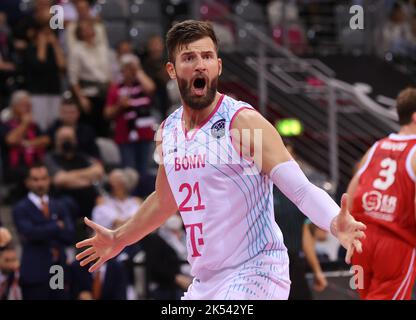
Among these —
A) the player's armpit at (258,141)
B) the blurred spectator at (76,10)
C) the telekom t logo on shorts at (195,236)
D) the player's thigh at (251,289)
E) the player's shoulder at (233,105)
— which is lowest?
the player's thigh at (251,289)

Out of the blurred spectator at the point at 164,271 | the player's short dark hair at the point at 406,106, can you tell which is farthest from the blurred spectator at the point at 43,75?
the player's short dark hair at the point at 406,106

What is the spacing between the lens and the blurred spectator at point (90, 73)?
38.2 feet

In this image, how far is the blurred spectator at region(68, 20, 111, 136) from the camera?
1166 centimetres

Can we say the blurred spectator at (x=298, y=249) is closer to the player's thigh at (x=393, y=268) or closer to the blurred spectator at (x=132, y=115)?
the player's thigh at (x=393, y=268)

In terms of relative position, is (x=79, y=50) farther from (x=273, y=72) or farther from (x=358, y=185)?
(x=358, y=185)

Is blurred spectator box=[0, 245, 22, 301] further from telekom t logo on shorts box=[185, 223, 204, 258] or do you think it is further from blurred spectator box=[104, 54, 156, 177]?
telekom t logo on shorts box=[185, 223, 204, 258]

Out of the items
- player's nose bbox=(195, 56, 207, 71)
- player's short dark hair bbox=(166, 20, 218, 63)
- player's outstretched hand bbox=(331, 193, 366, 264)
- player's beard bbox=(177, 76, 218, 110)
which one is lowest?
player's outstretched hand bbox=(331, 193, 366, 264)

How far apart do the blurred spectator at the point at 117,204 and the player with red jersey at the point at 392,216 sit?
3.55 metres

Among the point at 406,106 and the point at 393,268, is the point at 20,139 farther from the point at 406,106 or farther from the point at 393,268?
the point at 393,268

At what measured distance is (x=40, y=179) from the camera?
9492 millimetres

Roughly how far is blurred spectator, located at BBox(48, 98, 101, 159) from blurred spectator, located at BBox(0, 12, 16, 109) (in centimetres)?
104

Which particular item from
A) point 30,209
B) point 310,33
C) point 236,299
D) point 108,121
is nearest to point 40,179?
point 30,209

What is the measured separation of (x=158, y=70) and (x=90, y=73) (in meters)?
0.88

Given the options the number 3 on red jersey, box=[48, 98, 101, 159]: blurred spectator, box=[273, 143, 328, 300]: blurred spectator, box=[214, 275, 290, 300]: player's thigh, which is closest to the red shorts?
the number 3 on red jersey
